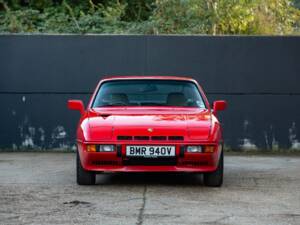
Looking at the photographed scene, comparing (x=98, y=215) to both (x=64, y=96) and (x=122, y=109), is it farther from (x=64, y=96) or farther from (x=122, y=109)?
(x=64, y=96)

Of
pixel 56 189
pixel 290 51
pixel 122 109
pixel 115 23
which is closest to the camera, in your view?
pixel 56 189

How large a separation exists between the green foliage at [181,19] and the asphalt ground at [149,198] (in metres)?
5.43

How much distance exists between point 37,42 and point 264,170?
5203 millimetres

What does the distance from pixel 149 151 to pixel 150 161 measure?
4.5 inches

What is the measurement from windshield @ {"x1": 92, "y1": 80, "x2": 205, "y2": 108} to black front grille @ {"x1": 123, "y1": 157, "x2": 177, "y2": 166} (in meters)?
1.49

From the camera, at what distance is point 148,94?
11.3 m

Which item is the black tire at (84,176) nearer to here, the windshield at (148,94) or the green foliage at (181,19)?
the windshield at (148,94)

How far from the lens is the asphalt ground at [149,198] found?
770cm

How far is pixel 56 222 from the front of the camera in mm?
7438

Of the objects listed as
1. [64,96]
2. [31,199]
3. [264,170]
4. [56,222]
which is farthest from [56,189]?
[64,96]

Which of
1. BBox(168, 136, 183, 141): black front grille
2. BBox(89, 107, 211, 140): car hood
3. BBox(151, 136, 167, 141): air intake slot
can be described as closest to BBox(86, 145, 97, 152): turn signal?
BBox(89, 107, 211, 140): car hood

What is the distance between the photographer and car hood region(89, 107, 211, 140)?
957 centimetres

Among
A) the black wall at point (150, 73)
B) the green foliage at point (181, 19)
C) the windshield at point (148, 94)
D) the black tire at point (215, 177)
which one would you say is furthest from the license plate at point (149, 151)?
the green foliage at point (181, 19)

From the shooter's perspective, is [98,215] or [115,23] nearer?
[98,215]
